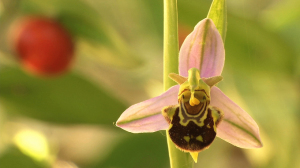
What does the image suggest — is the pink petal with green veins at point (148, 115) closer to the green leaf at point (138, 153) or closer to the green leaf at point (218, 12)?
the green leaf at point (218, 12)

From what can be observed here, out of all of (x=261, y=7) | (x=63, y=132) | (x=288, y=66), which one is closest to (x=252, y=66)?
(x=288, y=66)

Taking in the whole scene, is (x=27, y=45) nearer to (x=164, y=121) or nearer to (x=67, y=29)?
(x=67, y=29)

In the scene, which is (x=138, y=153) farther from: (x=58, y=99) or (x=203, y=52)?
(x=203, y=52)

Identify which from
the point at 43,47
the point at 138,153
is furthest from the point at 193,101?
the point at 43,47

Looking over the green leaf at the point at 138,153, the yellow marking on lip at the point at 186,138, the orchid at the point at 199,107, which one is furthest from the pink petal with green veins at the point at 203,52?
the green leaf at the point at 138,153

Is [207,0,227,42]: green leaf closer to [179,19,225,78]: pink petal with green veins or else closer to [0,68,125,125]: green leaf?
[179,19,225,78]: pink petal with green veins
